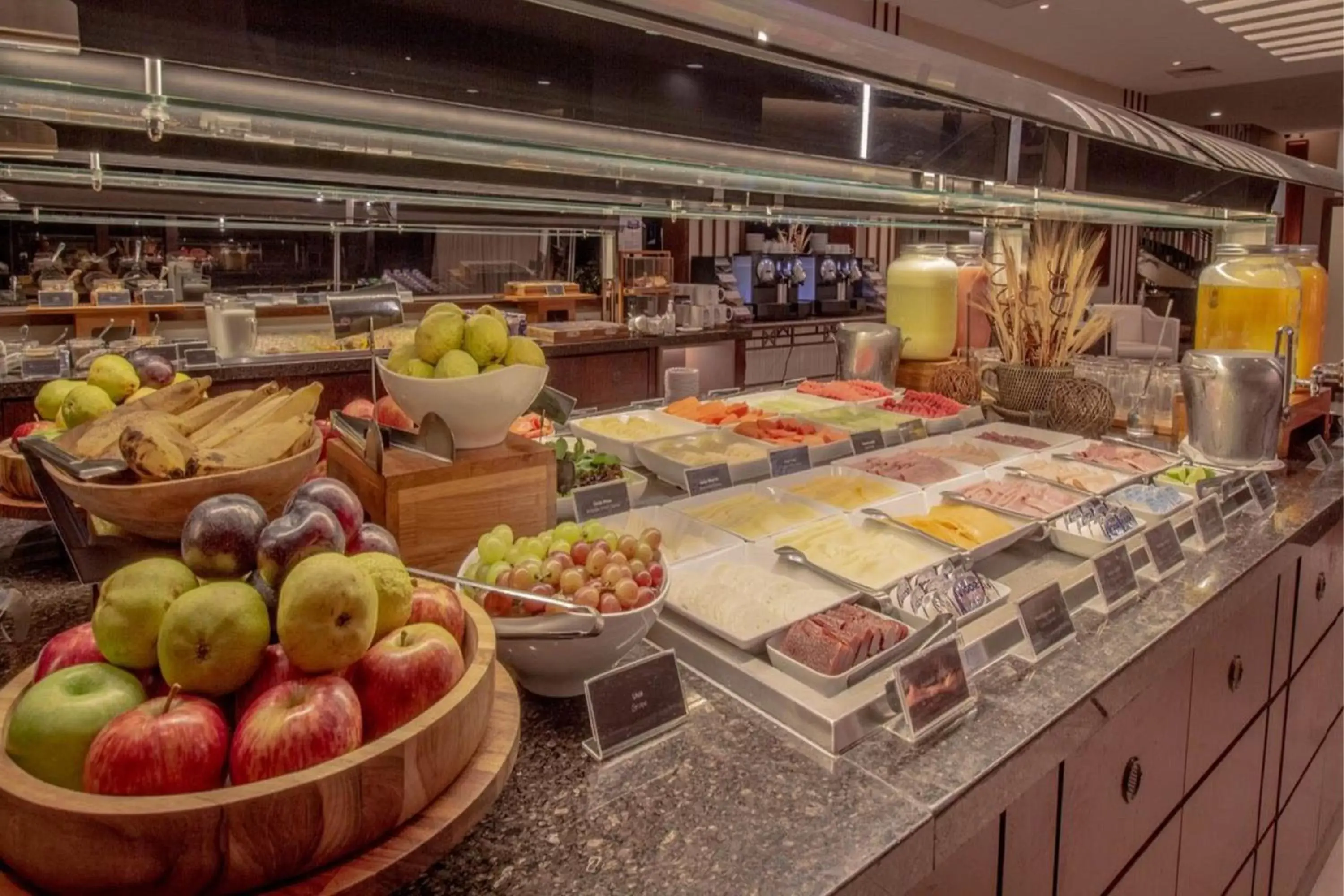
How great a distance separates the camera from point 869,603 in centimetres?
135

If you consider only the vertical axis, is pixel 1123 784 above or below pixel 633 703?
below

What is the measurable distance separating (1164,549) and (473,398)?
1265 millimetres

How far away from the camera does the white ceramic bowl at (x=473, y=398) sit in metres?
1.36

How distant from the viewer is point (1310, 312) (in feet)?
9.66

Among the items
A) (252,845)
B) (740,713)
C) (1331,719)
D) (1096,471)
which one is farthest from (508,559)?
(1331,719)

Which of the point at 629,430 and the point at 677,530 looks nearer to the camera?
the point at 677,530

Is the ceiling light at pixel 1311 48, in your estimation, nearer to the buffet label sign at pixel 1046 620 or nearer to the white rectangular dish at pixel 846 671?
the buffet label sign at pixel 1046 620

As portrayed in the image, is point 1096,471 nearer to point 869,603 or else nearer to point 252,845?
point 869,603

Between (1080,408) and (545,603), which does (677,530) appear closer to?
(545,603)

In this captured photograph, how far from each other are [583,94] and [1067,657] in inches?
41.0

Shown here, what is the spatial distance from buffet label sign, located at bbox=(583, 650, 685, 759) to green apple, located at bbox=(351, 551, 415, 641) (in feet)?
0.78

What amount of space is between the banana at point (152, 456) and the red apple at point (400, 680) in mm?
429

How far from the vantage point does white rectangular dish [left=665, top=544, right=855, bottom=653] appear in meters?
1.24

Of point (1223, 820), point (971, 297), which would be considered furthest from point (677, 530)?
point (971, 297)
